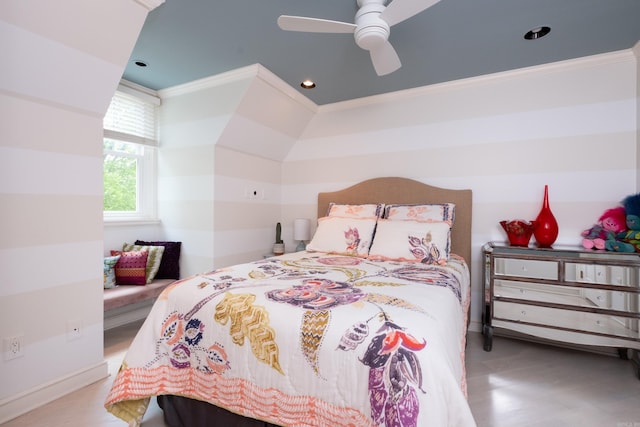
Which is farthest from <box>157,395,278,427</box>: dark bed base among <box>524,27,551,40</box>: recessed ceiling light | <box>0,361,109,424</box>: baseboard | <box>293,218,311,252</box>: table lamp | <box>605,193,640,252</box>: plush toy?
<box>524,27,551,40</box>: recessed ceiling light

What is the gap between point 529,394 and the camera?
68.9 inches

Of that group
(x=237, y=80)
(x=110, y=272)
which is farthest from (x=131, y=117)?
(x=110, y=272)

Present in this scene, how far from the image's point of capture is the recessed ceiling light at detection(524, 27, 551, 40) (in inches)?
78.5

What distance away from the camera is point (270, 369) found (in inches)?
Result: 44.9

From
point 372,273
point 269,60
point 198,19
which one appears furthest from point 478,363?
point 198,19

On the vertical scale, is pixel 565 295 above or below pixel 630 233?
below

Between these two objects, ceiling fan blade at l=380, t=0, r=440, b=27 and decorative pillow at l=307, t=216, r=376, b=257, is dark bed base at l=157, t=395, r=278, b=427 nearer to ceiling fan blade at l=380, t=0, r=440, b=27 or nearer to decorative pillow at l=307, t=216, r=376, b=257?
decorative pillow at l=307, t=216, r=376, b=257

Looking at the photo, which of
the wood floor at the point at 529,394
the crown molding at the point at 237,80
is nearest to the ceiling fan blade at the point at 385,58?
the crown molding at the point at 237,80

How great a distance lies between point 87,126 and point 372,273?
6.45ft

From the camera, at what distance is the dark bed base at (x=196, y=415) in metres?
1.24

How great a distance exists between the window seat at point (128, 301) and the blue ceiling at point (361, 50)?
1.86 meters

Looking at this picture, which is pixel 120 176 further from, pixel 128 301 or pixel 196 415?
pixel 196 415

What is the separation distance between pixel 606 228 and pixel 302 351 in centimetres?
251

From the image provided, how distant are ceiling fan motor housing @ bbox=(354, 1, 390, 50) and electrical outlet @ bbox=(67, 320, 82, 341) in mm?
2365
